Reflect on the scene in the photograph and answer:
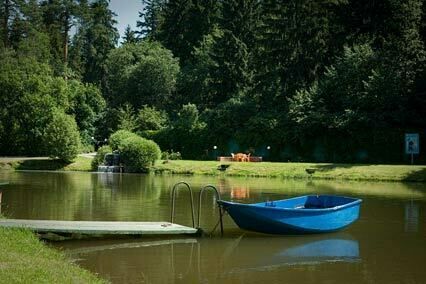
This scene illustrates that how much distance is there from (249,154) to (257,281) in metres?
40.6

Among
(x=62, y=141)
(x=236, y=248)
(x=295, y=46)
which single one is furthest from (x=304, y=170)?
(x=236, y=248)

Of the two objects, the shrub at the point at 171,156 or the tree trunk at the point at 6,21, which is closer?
the shrub at the point at 171,156

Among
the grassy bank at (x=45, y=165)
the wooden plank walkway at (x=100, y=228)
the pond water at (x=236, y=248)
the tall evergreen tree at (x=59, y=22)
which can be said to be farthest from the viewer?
the tall evergreen tree at (x=59, y=22)

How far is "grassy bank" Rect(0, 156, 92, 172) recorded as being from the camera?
5081cm

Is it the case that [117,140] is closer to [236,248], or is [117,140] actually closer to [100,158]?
[100,158]

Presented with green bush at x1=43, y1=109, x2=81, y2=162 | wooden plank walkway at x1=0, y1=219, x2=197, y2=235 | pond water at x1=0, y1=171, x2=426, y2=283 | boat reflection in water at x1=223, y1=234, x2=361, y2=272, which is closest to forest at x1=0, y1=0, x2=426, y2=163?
green bush at x1=43, y1=109, x2=81, y2=162

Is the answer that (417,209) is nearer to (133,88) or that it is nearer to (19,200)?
(19,200)

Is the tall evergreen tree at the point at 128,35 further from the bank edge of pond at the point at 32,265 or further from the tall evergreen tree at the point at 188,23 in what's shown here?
the bank edge of pond at the point at 32,265

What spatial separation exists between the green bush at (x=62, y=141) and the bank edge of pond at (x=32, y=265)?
124 ft

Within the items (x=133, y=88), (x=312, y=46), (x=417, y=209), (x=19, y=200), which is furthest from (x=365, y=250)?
(x=133, y=88)

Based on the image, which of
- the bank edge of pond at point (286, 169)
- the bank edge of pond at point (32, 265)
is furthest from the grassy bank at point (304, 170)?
the bank edge of pond at point (32, 265)

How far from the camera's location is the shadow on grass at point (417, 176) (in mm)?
39044

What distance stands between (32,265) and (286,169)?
34.1 meters

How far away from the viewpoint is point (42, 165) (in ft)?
169
